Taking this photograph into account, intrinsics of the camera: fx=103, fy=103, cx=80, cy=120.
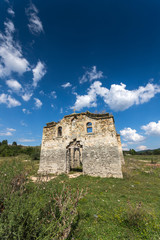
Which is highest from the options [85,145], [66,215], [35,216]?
[85,145]

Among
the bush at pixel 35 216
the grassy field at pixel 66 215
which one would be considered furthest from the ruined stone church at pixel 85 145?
the bush at pixel 35 216

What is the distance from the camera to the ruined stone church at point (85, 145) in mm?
10219

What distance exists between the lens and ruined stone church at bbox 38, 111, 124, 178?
1022cm

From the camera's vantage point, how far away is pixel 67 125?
12836mm

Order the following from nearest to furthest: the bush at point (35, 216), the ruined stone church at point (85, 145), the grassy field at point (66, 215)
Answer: the bush at point (35, 216) → the grassy field at point (66, 215) → the ruined stone church at point (85, 145)

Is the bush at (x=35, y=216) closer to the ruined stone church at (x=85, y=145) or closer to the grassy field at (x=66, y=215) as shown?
Result: the grassy field at (x=66, y=215)

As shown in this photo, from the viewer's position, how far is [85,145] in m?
11.4

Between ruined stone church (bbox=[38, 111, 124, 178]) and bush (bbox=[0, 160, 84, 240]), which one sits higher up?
ruined stone church (bbox=[38, 111, 124, 178])

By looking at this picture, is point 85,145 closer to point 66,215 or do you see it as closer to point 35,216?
point 66,215

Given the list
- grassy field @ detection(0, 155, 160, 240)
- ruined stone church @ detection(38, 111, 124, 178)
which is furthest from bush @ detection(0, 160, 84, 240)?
ruined stone church @ detection(38, 111, 124, 178)

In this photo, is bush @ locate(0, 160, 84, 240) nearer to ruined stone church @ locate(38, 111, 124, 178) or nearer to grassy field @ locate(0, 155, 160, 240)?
grassy field @ locate(0, 155, 160, 240)

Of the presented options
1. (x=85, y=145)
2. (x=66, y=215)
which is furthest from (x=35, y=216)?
(x=85, y=145)

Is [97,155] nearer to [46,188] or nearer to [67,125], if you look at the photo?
[67,125]

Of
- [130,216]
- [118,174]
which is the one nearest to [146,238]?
[130,216]
